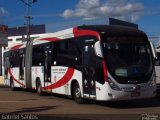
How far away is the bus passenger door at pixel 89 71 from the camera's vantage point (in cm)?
1770

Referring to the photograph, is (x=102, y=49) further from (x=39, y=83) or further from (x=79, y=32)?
(x=39, y=83)

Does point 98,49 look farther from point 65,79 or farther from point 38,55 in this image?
point 38,55

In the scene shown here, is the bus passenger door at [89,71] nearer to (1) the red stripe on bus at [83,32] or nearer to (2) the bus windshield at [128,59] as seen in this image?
(1) the red stripe on bus at [83,32]

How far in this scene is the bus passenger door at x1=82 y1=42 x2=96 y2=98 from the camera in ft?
58.1

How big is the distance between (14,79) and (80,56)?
1268 cm

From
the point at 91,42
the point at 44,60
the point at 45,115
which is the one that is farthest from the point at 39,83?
the point at 45,115

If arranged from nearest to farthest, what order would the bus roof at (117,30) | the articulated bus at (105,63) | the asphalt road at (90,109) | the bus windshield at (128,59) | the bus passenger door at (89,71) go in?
1. the asphalt road at (90,109)
2. the articulated bus at (105,63)
3. the bus windshield at (128,59)
4. the bus passenger door at (89,71)
5. the bus roof at (117,30)

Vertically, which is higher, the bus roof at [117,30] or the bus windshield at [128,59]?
the bus roof at [117,30]

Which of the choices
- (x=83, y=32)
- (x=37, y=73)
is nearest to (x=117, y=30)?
(x=83, y=32)

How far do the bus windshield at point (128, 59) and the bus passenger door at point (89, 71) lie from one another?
780 mm

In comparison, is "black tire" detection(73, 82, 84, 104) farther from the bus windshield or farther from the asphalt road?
the bus windshield

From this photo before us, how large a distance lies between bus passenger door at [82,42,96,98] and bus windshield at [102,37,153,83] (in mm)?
780

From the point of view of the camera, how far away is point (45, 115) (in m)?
15.1

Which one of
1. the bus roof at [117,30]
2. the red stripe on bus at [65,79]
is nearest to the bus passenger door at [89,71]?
the bus roof at [117,30]
